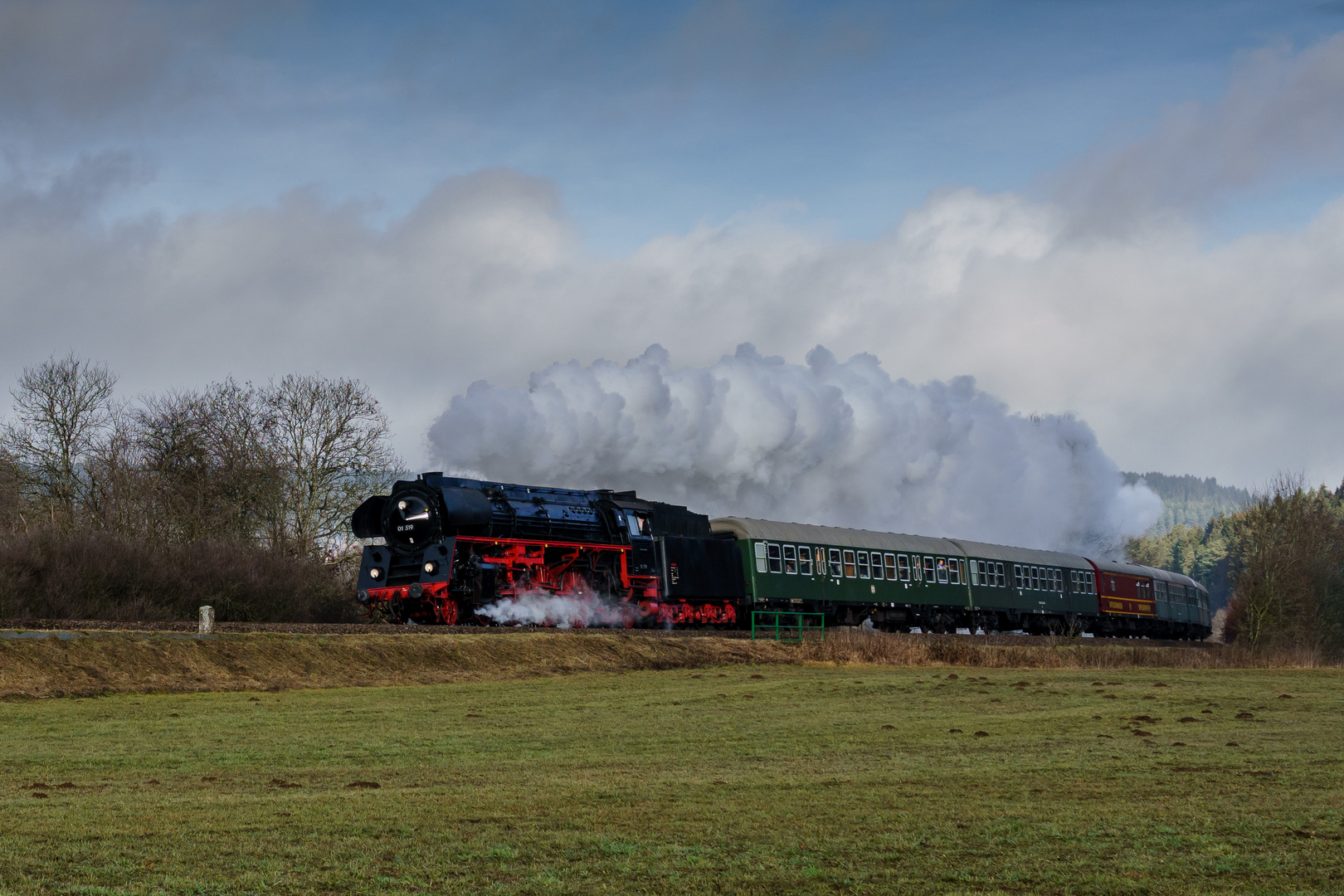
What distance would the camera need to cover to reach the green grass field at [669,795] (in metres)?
9.16

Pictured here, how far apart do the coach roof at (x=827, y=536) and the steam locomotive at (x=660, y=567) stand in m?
0.08

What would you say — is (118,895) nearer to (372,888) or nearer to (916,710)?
(372,888)

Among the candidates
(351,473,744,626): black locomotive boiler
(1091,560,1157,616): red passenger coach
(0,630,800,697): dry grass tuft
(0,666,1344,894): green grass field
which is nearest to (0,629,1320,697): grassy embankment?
(0,630,800,697): dry grass tuft

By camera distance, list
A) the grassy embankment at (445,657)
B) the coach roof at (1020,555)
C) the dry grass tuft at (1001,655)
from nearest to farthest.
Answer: the grassy embankment at (445,657)
the dry grass tuft at (1001,655)
the coach roof at (1020,555)

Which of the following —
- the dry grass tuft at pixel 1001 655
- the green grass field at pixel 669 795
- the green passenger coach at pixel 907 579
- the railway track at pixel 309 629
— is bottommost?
the green grass field at pixel 669 795

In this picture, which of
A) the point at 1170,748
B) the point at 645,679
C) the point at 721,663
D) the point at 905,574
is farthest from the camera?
the point at 905,574

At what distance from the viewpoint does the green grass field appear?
916cm

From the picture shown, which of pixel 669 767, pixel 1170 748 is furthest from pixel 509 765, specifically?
pixel 1170 748

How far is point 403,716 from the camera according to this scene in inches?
840

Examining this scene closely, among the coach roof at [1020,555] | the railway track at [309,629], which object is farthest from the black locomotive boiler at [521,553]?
the coach roof at [1020,555]

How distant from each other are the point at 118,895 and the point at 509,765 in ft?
24.7

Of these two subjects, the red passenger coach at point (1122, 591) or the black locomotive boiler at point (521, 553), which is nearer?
the black locomotive boiler at point (521, 553)

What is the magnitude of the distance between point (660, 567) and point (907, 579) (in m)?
13.9

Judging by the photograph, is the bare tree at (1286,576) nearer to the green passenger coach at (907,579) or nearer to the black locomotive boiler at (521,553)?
the green passenger coach at (907,579)
